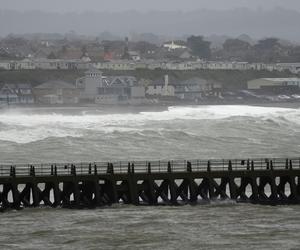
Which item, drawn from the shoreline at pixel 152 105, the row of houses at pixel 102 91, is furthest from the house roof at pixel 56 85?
the shoreline at pixel 152 105

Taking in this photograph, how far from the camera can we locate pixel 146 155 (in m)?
66.6

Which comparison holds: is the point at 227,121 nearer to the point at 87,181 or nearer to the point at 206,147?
the point at 206,147

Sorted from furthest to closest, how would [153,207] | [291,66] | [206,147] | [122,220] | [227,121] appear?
[291,66] → [227,121] → [206,147] → [153,207] → [122,220]

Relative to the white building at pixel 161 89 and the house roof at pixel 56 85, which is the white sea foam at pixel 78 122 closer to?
the house roof at pixel 56 85

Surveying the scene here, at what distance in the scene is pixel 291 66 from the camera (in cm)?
19938

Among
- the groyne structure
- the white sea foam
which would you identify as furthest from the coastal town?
the groyne structure

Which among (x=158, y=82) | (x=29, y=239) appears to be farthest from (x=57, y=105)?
(x=29, y=239)

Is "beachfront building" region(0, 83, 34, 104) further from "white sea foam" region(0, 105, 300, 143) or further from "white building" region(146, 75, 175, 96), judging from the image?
"white sea foam" region(0, 105, 300, 143)

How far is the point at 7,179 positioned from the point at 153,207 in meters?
5.25

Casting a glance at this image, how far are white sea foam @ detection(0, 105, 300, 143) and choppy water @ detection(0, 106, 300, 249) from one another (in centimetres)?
6

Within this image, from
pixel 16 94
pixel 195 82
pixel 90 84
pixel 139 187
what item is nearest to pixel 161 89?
pixel 195 82

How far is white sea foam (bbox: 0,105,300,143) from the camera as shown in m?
78.6

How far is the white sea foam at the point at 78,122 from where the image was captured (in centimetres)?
7856

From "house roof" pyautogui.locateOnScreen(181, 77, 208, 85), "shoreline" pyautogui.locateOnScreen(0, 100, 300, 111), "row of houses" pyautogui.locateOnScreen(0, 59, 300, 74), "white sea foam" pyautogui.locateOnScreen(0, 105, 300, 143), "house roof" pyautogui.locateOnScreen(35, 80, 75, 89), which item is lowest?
"shoreline" pyautogui.locateOnScreen(0, 100, 300, 111)
